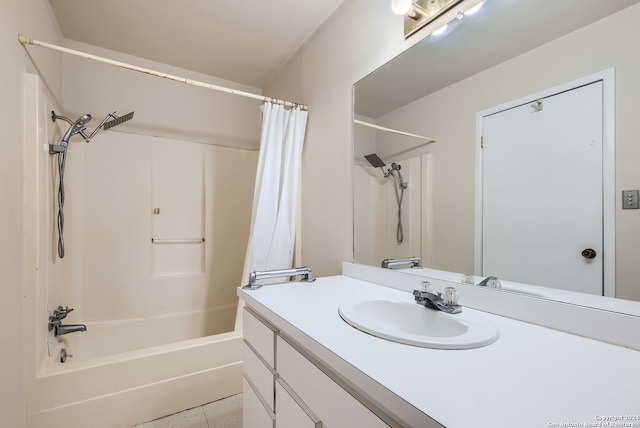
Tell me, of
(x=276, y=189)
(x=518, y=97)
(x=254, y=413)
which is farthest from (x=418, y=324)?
(x=276, y=189)

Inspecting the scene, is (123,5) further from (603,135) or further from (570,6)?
(603,135)

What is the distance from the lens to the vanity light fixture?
96 cm

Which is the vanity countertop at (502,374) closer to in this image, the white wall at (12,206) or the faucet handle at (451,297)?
the faucet handle at (451,297)

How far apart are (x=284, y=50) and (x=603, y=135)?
192 centimetres

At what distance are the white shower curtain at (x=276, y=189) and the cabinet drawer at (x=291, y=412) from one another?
1.00m

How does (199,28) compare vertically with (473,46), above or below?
above

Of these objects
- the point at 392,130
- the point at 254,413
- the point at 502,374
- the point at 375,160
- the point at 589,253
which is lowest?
the point at 254,413

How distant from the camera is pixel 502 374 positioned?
48 centimetres

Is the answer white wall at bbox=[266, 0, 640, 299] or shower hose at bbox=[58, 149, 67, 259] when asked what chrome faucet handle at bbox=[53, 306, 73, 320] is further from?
white wall at bbox=[266, 0, 640, 299]

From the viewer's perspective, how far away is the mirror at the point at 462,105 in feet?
2.13

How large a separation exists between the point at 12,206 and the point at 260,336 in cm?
117

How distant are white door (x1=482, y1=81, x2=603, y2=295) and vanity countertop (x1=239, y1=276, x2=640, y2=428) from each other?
177mm

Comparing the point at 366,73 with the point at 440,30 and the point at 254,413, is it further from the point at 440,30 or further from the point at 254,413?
the point at 254,413

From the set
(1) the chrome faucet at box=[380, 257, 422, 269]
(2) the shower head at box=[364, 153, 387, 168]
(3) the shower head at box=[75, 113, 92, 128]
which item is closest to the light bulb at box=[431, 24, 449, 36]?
(2) the shower head at box=[364, 153, 387, 168]
